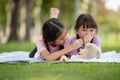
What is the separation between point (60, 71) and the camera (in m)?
6.00

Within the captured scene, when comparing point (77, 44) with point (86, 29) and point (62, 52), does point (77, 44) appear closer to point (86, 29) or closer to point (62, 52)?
point (62, 52)

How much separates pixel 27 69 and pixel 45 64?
2.02 feet

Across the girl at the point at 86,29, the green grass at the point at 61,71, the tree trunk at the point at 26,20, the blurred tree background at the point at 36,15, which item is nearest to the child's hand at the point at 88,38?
the girl at the point at 86,29

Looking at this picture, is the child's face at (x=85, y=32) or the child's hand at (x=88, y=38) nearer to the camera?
the child's hand at (x=88, y=38)

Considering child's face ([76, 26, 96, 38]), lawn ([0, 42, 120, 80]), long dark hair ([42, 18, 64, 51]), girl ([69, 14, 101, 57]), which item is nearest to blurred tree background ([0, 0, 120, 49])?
girl ([69, 14, 101, 57])

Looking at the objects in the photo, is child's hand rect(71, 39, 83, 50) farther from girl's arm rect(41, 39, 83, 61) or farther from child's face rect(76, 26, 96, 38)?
child's face rect(76, 26, 96, 38)

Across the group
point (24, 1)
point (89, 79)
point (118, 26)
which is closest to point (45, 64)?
point (89, 79)

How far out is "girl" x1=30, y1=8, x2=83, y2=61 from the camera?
23.9ft

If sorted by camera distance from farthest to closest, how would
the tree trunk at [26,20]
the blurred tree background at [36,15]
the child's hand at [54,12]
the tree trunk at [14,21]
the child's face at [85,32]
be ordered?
1. the tree trunk at [26,20]
2. the blurred tree background at [36,15]
3. the tree trunk at [14,21]
4. the child's hand at [54,12]
5. the child's face at [85,32]

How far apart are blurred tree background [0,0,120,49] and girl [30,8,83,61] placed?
1588 centimetres

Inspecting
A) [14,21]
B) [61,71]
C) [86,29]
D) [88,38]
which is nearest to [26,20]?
[14,21]

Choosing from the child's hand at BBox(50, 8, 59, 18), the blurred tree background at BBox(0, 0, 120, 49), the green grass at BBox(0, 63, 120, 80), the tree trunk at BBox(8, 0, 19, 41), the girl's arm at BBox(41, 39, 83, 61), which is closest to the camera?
the green grass at BBox(0, 63, 120, 80)

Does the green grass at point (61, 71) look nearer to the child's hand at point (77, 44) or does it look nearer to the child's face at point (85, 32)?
the child's hand at point (77, 44)

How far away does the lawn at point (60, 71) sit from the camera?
5.44 m
